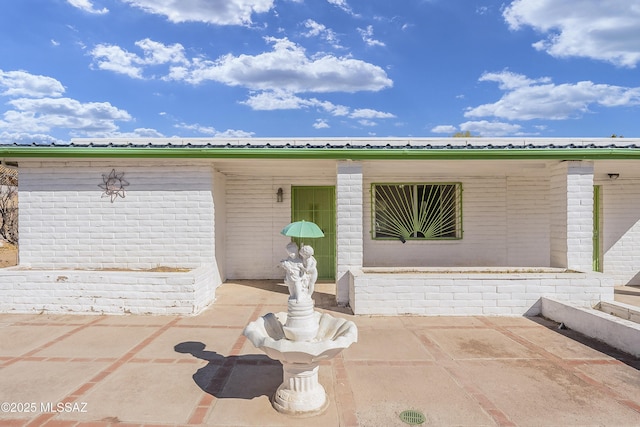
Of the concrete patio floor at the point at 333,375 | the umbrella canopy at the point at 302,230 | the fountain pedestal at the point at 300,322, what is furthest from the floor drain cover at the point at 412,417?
the umbrella canopy at the point at 302,230

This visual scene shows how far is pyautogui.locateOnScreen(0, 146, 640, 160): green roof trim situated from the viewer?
6.61 meters

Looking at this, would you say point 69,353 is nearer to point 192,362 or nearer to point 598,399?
point 192,362

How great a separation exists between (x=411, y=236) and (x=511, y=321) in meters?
3.51

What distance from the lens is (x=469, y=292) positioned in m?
6.32

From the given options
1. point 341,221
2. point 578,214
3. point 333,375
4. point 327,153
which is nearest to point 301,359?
point 333,375

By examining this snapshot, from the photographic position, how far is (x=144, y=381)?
3.85 metres

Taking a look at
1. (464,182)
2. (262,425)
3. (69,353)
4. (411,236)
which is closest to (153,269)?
(69,353)

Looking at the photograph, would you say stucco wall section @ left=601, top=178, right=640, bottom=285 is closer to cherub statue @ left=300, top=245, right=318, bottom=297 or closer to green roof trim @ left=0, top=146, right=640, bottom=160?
green roof trim @ left=0, top=146, right=640, bottom=160

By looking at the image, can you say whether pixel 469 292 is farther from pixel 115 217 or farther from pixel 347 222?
pixel 115 217

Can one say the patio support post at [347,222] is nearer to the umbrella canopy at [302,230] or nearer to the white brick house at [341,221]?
the white brick house at [341,221]

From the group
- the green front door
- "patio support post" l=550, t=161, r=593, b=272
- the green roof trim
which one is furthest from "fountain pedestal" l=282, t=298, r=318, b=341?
"patio support post" l=550, t=161, r=593, b=272

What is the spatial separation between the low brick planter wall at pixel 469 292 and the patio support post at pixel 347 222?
49cm

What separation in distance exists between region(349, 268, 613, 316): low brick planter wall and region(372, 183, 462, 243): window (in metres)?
2.88

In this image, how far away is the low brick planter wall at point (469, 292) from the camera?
20.6 feet
